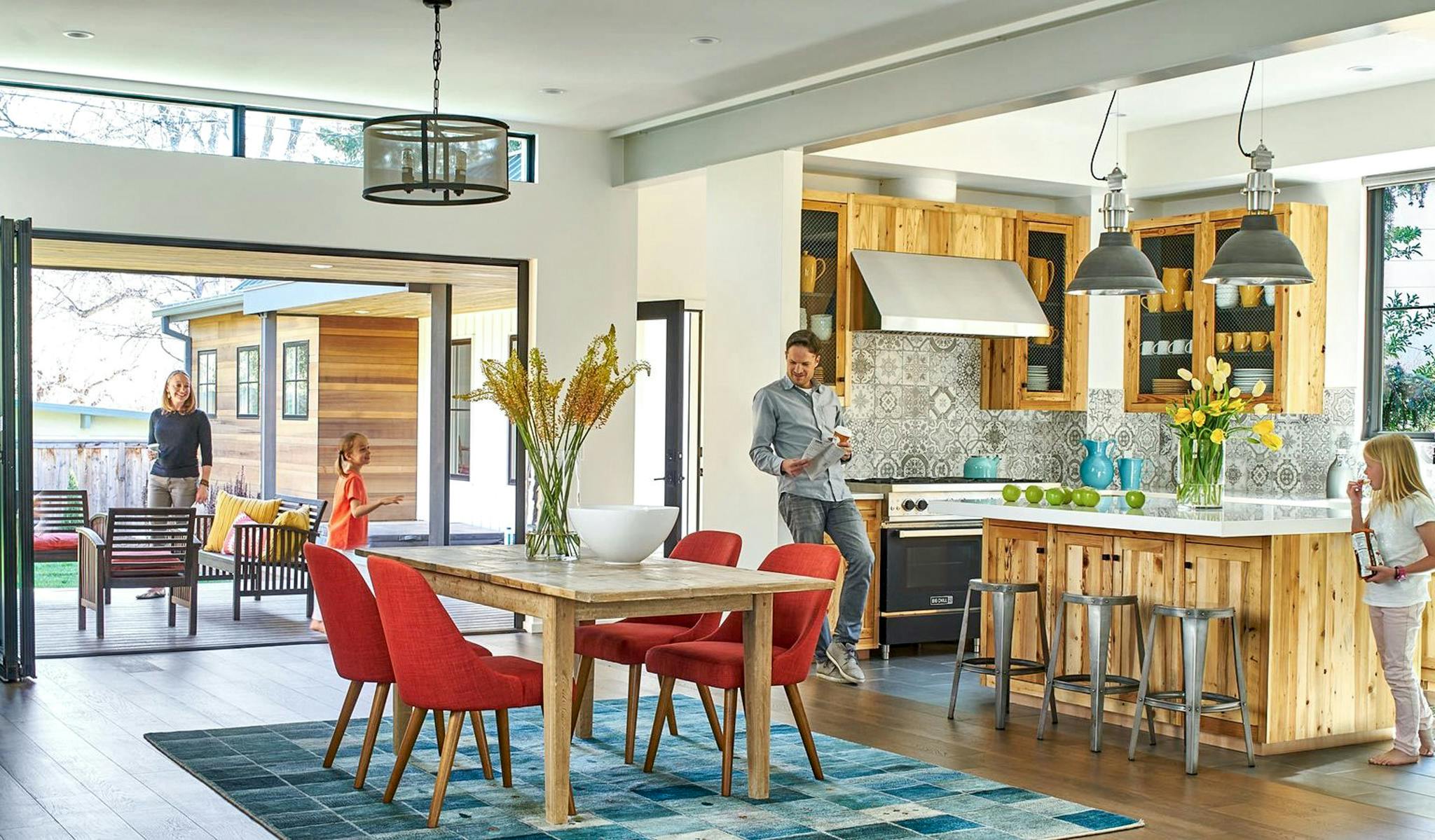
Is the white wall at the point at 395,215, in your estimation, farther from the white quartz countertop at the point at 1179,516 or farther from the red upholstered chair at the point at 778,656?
the red upholstered chair at the point at 778,656

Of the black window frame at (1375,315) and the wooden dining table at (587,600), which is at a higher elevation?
the black window frame at (1375,315)

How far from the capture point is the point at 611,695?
6.72m

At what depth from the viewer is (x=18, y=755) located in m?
5.34

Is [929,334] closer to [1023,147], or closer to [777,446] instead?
[1023,147]

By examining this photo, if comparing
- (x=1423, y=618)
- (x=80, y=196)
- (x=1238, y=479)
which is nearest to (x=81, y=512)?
(x=80, y=196)

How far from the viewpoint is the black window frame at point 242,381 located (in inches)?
653

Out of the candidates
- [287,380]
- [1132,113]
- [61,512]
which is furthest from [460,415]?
[1132,113]

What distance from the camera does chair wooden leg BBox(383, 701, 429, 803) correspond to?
4590mm

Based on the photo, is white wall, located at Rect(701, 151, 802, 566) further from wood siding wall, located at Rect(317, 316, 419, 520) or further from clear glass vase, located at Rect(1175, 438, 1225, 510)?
wood siding wall, located at Rect(317, 316, 419, 520)

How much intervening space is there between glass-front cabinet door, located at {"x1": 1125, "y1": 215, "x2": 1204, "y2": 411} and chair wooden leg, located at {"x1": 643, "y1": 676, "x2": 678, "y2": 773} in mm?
4733

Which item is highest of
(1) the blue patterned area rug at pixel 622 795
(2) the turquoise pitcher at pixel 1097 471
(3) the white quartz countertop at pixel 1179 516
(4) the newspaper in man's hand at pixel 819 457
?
(4) the newspaper in man's hand at pixel 819 457

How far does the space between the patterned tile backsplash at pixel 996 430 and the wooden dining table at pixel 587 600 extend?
3633mm

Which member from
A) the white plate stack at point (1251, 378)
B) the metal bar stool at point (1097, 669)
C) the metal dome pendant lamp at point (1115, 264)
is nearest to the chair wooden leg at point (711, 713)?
the metal bar stool at point (1097, 669)

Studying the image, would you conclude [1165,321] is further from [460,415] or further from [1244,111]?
[460,415]
